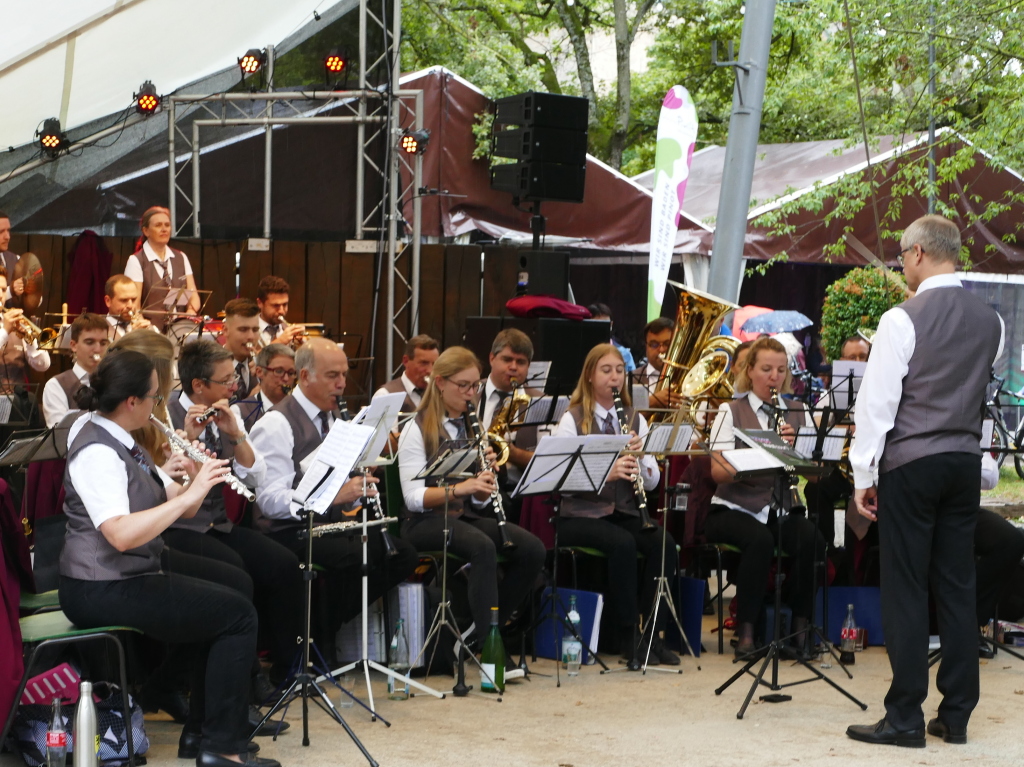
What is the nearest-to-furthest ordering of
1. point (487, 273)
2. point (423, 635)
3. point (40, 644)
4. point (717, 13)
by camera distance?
point (40, 644), point (423, 635), point (487, 273), point (717, 13)

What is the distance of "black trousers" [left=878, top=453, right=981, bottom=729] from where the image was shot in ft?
15.2

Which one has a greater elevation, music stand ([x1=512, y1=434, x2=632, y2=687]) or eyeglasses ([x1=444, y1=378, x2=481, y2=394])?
eyeglasses ([x1=444, y1=378, x2=481, y2=394])

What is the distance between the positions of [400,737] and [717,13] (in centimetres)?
1488

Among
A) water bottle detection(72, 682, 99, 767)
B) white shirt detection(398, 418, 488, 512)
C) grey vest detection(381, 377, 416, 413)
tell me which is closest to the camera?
water bottle detection(72, 682, 99, 767)

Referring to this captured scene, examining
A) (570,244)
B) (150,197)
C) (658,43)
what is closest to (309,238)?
(150,197)

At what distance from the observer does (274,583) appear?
5.16 meters

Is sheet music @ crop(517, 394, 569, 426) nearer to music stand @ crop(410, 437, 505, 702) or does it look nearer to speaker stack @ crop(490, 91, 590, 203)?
music stand @ crop(410, 437, 505, 702)

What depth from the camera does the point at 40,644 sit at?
3.96 m

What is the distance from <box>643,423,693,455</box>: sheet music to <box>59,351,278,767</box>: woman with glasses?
227 cm

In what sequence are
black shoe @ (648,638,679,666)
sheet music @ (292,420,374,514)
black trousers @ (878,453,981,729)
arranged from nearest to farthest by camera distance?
sheet music @ (292,420,374,514), black trousers @ (878,453,981,729), black shoe @ (648,638,679,666)

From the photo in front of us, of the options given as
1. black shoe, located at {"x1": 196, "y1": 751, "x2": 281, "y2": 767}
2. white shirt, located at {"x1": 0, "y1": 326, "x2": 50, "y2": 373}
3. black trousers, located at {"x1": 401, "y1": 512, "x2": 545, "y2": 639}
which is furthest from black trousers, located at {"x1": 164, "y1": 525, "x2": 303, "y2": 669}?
white shirt, located at {"x1": 0, "y1": 326, "x2": 50, "y2": 373}

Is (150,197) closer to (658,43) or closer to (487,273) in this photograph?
(487,273)

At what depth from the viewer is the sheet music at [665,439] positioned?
19.1ft

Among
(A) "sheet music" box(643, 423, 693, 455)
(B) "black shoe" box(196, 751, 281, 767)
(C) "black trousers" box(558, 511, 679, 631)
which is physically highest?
(A) "sheet music" box(643, 423, 693, 455)
